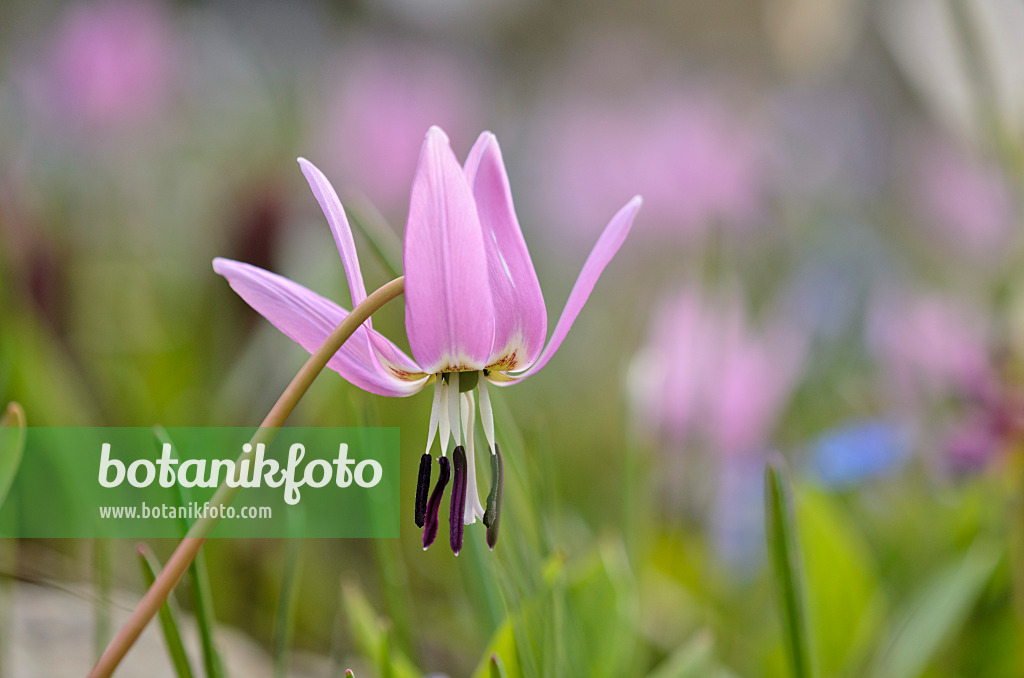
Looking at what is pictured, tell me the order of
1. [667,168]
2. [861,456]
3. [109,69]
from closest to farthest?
[861,456]
[109,69]
[667,168]

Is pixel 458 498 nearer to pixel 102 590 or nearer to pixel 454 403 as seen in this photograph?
pixel 454 403

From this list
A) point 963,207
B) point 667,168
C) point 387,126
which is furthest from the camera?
point 963,207

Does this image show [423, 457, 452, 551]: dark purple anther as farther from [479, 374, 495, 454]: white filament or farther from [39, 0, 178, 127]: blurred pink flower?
[39, 0, 178, 127]: blurred pink flower

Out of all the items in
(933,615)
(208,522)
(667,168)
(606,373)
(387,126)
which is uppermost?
(387,126)

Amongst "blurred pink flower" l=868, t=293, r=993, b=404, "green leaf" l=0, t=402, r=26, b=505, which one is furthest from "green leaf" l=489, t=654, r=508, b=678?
"blurred pink flower" l=868, t=293, r=993, b=404

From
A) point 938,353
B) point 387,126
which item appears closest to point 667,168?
point 387,126

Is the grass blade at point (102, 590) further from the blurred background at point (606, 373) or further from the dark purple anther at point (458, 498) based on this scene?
the dark purple anther at point (458, 498)

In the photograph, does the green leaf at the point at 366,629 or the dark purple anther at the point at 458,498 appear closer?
the dark purple anther at the point at 458,498

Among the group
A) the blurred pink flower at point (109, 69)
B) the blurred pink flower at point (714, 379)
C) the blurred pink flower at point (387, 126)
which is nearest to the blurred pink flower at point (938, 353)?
the blurred pink flower at point (714, 379)
